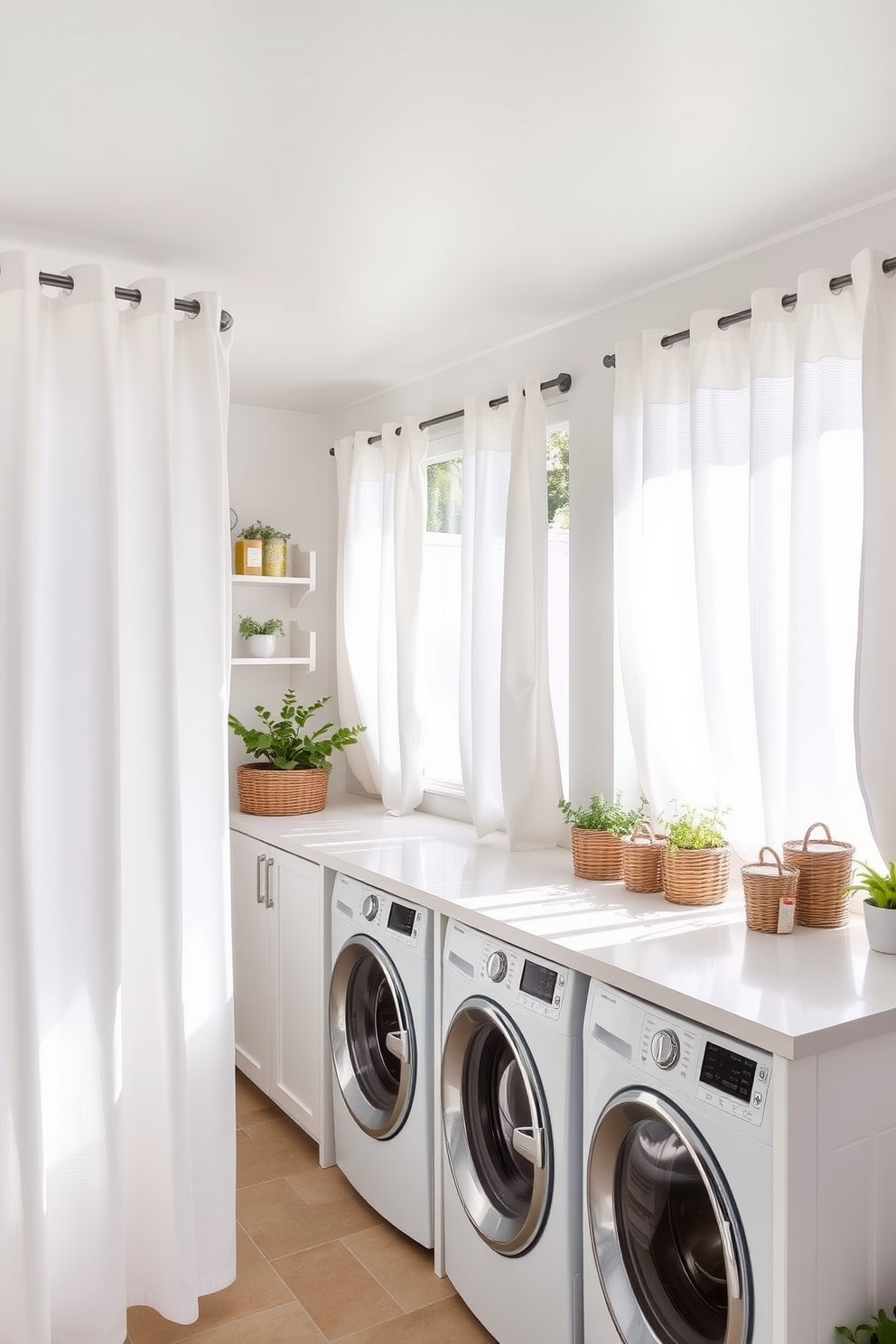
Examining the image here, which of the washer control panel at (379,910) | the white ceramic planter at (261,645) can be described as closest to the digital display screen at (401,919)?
the washer control panel at (379,910)

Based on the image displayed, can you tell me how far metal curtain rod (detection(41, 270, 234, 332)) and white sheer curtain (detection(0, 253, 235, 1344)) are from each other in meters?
0.02

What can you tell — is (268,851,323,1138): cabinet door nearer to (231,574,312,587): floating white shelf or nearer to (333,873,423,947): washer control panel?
(333,873,423,947): washer control panel

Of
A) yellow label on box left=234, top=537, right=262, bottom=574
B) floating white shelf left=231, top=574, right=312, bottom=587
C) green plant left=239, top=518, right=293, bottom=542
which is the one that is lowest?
floating white shelf left=231, top=574, right=312, bottom=587

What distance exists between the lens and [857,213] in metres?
2.23

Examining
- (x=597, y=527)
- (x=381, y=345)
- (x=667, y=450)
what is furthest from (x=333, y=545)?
(x=667, y=450)

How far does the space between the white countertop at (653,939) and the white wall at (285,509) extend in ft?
3.50

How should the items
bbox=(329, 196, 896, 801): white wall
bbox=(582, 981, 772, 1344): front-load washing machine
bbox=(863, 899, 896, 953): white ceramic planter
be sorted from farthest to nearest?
bbox=(329, 196, 896, 801): white wall
bbox=(863, 899, 896, 953): white ceramic planter
bbox=(582, 981, 772, 1344): front-load washing machine

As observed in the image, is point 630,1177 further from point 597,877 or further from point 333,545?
point 333,545

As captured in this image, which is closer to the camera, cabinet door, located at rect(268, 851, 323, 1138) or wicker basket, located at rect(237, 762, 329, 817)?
cabinet door, located at rect(268, 851, 323, 1138)

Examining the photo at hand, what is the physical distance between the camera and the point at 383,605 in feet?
12.0

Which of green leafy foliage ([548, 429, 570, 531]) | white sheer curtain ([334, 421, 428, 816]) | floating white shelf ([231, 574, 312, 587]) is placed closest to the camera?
green leafy foliage ([548, 429, 570, 531])

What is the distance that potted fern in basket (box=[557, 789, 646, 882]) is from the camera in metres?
2.61

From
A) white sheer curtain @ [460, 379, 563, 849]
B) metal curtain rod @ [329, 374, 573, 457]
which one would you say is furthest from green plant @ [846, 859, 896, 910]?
metal curtain rod @ [329, 374, 573, 457]

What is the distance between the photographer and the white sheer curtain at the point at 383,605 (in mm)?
3564
